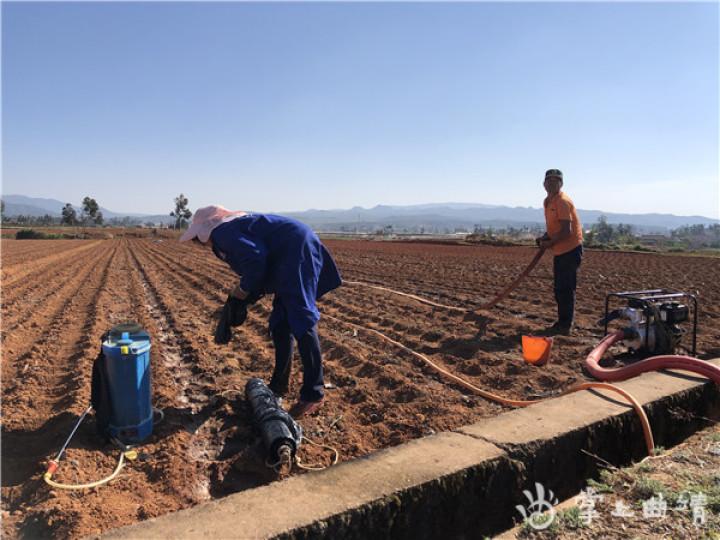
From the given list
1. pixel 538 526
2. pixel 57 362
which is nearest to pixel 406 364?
pixel 538 526

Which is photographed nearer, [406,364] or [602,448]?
[602,448]

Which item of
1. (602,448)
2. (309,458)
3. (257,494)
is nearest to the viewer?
(257,494)

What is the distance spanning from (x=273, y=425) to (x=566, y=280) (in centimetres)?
383

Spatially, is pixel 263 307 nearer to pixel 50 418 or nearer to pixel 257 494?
pixel 50 418

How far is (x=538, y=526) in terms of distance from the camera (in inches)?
78.5

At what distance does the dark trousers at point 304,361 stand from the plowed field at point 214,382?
0.20 meters

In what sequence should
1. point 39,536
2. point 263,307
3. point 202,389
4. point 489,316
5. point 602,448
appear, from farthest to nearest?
point 263,307
point 489,316
point 202,389
point 602,448
point 39,536

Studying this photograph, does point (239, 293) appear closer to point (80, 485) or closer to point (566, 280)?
point (80, 485)

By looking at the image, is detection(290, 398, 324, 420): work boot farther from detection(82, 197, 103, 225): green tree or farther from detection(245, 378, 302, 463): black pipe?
detection(82, 197, 103, 225): green tree

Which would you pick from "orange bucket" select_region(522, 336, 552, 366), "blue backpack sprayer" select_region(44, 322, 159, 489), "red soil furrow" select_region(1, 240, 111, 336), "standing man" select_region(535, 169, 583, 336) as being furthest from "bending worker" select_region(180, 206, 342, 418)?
"red soil furrow" select_region(1, 240, 111, 336)

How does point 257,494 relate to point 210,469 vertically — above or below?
above

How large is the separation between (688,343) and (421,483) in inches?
170

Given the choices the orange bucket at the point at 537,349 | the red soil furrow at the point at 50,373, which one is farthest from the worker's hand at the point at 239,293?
the orange bucket at the point at 537,349

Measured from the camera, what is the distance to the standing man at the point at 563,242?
5199mm
